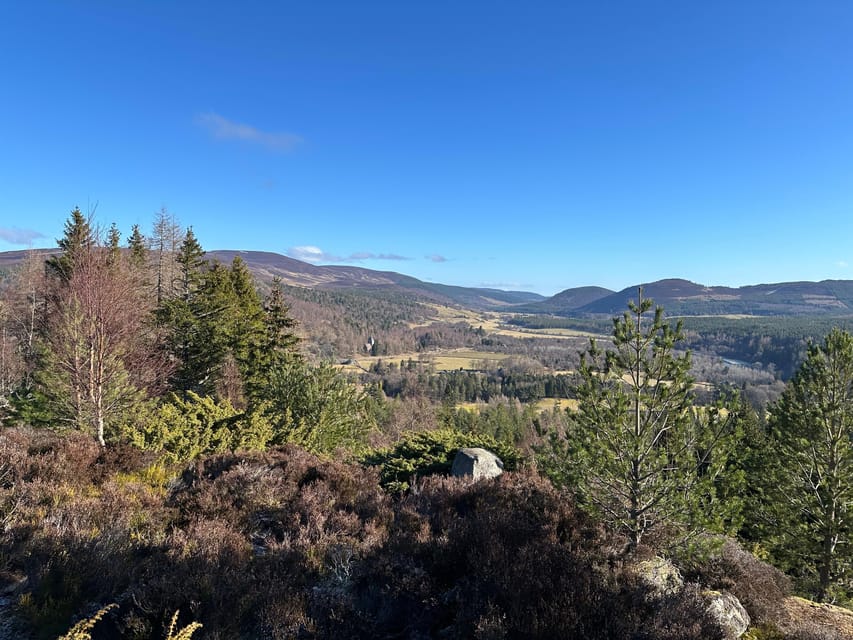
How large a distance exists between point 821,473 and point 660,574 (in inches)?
426

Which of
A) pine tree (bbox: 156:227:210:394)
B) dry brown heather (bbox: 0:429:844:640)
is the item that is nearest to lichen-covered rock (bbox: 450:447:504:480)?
dry brown heather (bbox: 0:429:844:640)

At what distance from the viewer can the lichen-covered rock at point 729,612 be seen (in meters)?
4.50

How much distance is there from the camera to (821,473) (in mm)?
12133

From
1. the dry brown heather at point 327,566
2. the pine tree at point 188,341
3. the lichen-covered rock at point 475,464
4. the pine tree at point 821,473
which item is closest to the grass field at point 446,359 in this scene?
the pine tree at point 188,341

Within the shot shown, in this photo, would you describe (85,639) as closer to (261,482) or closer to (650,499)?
(261,482)

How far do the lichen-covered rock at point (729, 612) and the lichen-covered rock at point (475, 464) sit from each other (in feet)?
20.9

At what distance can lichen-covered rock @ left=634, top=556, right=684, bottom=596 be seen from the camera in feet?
16.4

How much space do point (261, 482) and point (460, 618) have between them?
17.1 ft

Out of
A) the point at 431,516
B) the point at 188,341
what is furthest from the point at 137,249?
the point at 431,516

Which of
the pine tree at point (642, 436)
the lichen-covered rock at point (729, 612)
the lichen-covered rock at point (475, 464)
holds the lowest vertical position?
the lichen-covered rock at point (475, 464)

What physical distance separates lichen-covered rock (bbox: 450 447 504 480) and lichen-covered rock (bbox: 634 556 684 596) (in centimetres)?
560

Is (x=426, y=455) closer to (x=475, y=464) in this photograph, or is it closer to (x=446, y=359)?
(x=475, y=464)

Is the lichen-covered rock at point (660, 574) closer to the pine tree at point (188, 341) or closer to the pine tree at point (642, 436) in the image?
the pine tree at point (642, 436)

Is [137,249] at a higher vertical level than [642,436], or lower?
higher
